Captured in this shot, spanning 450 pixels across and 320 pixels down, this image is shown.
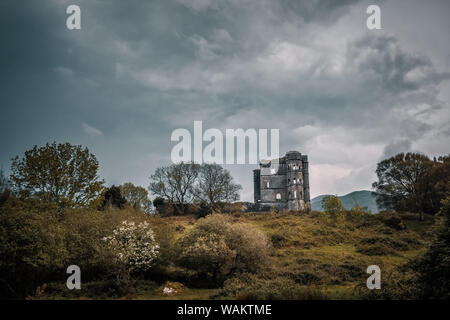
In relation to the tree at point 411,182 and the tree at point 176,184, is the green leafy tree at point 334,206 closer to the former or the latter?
the tree at point 411,182

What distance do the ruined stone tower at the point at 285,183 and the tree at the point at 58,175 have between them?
54894 mm

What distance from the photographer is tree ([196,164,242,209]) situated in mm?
59312

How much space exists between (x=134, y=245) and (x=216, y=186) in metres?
39.3

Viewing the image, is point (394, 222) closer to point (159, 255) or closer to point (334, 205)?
point (334, 205)

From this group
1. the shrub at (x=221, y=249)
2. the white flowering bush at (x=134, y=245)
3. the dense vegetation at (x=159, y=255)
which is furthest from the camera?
the shrub at (x=221, y=249)

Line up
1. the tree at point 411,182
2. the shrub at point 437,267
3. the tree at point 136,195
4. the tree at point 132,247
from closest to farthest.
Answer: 1. the shrub at point 437,267
2. the tree at point 132,247
3. the tree at point 411,182
4. the tree at point 136,195

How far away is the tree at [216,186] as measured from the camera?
195ft

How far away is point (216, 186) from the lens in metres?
61.3

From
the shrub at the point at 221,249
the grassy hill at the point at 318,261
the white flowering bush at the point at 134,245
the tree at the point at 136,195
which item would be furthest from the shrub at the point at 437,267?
the tree at the point at 136,195

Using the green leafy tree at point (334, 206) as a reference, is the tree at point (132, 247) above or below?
below
